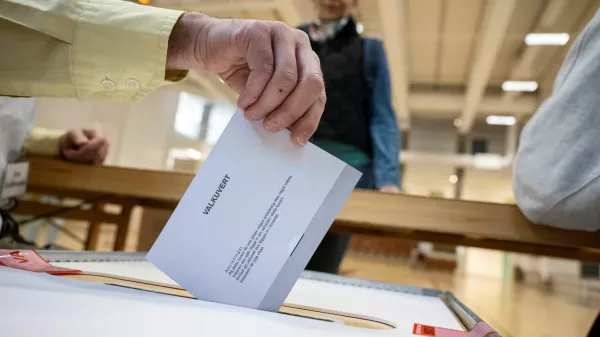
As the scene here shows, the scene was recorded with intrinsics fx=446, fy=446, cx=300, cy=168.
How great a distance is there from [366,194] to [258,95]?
0.57 metres

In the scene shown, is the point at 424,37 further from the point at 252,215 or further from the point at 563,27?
the point at 252,215

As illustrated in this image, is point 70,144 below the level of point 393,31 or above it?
below

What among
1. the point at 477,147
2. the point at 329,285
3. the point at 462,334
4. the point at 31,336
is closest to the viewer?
the point at 31,336

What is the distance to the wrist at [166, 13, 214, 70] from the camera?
525mm

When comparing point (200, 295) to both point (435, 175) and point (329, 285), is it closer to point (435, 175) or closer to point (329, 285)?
point (329, 285)

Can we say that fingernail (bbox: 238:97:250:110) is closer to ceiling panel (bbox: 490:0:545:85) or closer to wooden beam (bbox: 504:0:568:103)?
ceiling panel (bbox: 490:0:545:85)

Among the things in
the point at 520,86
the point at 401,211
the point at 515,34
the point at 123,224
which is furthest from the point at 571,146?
the point at 520,86

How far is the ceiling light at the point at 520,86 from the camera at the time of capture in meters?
6.76

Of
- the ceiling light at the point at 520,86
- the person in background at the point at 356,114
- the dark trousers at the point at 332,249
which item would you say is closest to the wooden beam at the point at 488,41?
the ceiling light at the point at 520,86

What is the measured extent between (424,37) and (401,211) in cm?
572

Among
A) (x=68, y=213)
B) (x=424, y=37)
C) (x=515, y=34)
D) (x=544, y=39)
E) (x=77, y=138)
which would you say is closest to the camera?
(x=77, y=138)

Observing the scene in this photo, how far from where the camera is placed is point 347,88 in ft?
4.04

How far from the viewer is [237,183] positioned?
45cm

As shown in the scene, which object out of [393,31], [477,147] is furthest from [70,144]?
[477,147]
